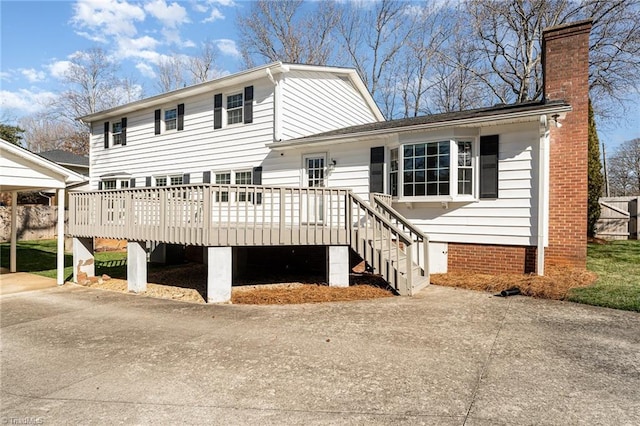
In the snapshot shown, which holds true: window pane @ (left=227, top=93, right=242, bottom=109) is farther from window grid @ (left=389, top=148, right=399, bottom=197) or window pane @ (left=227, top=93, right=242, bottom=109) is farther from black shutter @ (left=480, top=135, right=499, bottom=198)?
black shutter @ (left=480, top=135, right=499, bottom=198)

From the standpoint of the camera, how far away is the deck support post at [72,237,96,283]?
9055 millimetres

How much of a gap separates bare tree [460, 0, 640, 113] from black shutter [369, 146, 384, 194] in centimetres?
1332

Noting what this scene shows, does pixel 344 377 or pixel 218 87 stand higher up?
pixel 218 87

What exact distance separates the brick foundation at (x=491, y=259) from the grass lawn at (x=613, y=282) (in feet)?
4.22

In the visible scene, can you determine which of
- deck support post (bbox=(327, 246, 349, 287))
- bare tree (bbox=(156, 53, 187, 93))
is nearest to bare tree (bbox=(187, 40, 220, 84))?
bare tree (bbox=(156, 53, 187, 93))

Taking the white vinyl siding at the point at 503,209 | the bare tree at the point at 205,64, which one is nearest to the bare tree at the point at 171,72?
the bare tree at the point at 205,64

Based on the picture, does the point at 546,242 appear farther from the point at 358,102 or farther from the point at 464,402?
the point at 358,102

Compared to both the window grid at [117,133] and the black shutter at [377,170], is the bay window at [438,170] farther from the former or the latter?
the window grid at [117,133]

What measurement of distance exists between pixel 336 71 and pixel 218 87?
171 inches

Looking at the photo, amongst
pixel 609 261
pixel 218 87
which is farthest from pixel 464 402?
pixel 218 87

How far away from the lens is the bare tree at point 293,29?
2583cm

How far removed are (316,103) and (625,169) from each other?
40902mm

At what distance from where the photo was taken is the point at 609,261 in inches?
384

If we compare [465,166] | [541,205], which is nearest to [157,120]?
[465,166]
